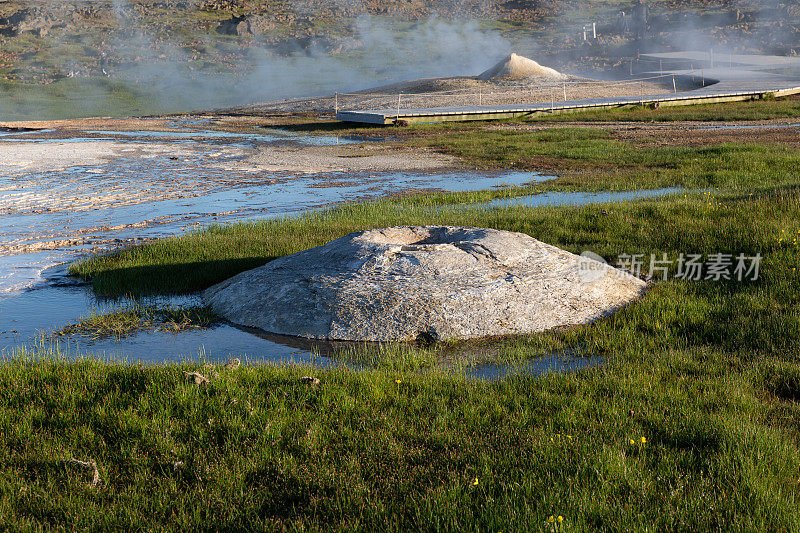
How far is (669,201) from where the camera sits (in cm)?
1458

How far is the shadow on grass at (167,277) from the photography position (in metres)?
10.8

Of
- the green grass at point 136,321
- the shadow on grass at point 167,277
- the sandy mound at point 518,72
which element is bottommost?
the green grass at point 136,321

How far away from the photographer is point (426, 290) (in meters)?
8.60

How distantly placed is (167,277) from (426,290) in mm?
4578

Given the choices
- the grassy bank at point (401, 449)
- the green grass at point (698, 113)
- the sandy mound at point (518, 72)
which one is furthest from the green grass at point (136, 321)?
the sandy mound at point (518, 72)

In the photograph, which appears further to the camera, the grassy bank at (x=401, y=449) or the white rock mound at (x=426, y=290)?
the white rock mound at (x=426, y=290)

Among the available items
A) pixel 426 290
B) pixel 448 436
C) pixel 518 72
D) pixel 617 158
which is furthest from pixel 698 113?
pixel 448 436

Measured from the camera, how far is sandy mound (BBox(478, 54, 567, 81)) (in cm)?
6509

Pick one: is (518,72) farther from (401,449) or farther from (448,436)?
(401,449)

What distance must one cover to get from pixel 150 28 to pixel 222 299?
151095 millimetres

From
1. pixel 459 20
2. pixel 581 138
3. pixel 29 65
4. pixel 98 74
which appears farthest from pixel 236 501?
pixel 459 20

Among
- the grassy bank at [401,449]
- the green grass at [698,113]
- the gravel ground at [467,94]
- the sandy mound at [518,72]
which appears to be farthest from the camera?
the sandy mound at [518,72]

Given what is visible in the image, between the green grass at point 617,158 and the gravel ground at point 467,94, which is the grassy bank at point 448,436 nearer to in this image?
the green grass at point 617,158

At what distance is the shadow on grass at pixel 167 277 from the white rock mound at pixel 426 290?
1.18 metres
